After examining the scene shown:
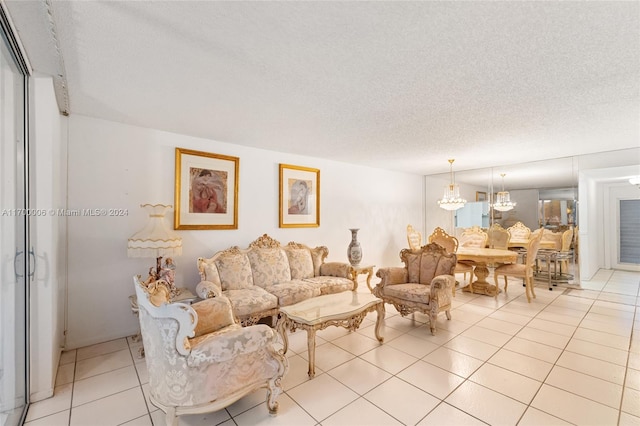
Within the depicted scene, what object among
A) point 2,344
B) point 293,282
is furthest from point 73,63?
point 293,282

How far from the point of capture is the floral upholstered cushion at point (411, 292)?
11.0 ft

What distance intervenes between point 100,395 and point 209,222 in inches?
83.3

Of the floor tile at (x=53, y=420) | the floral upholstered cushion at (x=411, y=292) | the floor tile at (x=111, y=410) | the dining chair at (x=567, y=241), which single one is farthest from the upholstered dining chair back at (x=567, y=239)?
the floor tile at (x=53, y=420)

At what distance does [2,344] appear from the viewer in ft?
5.82

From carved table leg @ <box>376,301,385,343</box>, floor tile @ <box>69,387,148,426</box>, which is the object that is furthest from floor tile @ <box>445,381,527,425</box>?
floor tile @ <box>69,387,148,426</box>

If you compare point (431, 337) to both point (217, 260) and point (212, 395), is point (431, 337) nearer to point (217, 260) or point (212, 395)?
point (212, 395)

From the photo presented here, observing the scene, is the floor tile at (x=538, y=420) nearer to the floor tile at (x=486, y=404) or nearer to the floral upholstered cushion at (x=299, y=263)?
the floor tile at (x=486, y=404)

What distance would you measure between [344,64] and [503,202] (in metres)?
5.67

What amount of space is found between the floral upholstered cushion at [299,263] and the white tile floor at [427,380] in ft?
3.48

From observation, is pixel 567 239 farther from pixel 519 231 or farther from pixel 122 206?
pixel 122 206

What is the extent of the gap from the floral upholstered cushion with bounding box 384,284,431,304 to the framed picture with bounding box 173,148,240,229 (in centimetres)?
236

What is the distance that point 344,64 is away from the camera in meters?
2.03

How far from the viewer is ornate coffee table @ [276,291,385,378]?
95.0 inches

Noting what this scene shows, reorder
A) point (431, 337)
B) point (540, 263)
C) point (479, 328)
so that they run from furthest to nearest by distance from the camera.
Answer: point (540, 263), point (479, 328), point (431, 337)
